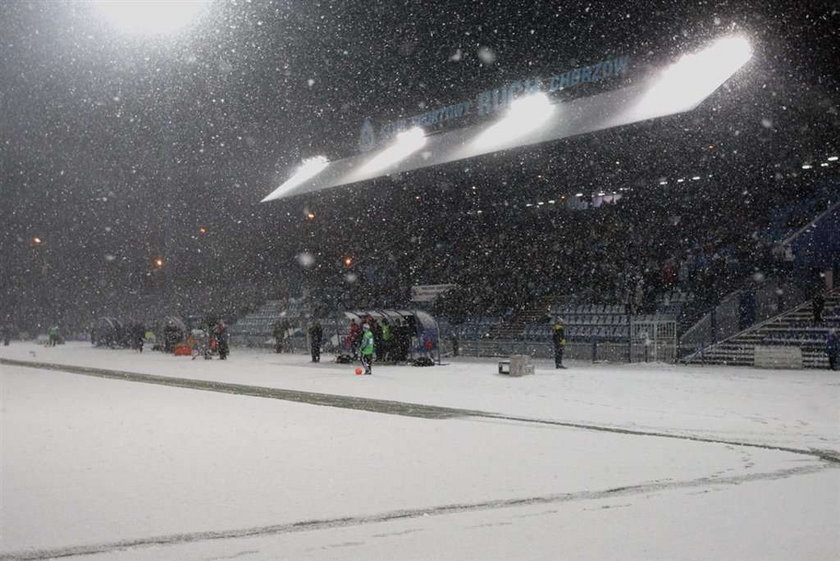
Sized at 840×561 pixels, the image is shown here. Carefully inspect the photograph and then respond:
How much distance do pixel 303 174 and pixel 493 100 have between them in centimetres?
1515

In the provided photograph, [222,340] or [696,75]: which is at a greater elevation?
[696,75]

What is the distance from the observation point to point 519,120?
37312mm

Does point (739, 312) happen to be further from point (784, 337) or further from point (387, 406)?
point (387, 406)

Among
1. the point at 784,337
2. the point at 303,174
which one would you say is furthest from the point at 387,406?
the point at 303,174

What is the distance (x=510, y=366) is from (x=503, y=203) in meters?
24.1

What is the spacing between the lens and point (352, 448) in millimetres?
10250

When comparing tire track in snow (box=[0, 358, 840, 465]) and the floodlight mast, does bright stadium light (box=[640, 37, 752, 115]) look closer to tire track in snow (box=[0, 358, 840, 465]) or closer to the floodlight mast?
the floodlight mast

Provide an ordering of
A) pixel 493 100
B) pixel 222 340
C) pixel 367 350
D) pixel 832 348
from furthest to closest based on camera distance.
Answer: pixel 493 100
pixel 222 340
pixel 832 348
pixel 367 350

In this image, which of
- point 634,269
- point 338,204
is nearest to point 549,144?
point 634,269

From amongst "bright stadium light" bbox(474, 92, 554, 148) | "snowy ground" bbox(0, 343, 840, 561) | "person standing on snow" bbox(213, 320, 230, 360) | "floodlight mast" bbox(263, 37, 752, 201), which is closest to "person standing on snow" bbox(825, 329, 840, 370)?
"floodlight mast" bbox(263, 37, 752, 201)

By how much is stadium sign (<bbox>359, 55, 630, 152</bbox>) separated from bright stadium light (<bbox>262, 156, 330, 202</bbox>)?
3441 mm

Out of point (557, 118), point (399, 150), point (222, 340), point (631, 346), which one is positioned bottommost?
point (631, 346)

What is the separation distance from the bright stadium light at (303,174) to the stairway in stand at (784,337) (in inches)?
1045

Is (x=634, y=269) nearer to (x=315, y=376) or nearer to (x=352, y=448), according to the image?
(x=315, y=376)
